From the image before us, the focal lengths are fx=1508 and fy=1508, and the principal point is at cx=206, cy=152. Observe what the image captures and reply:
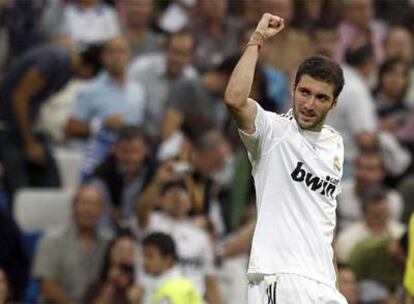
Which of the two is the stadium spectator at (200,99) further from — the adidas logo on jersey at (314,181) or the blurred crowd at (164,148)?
the adidas logo on jersey at (314,181)

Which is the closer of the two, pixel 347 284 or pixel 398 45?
pixel 347 284

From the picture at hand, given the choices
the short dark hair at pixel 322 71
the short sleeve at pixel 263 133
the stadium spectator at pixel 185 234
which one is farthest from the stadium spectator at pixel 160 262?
the short dark hair at pixel 322 71

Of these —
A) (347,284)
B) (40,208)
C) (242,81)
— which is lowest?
(347,284)

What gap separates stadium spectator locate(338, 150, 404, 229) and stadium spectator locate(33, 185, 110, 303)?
2302 millimetres

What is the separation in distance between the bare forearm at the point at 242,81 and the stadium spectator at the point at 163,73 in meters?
6.31

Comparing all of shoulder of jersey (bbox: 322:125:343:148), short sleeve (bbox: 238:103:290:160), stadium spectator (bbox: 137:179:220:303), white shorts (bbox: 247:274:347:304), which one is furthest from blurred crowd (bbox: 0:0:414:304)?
short sleeve (bbox: 238:103:290:160)

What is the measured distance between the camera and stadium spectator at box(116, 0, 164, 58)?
14.3 m

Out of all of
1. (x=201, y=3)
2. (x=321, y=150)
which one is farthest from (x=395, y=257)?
(x=321, y=150)

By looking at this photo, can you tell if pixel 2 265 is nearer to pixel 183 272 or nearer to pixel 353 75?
pixel 183 272

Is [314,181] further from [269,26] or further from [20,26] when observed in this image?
[20,26]

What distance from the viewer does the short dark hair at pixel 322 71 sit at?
715 cm

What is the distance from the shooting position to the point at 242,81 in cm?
703

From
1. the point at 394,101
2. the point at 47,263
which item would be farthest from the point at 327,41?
the point at 47,263

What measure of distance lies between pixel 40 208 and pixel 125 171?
2.79 ft
